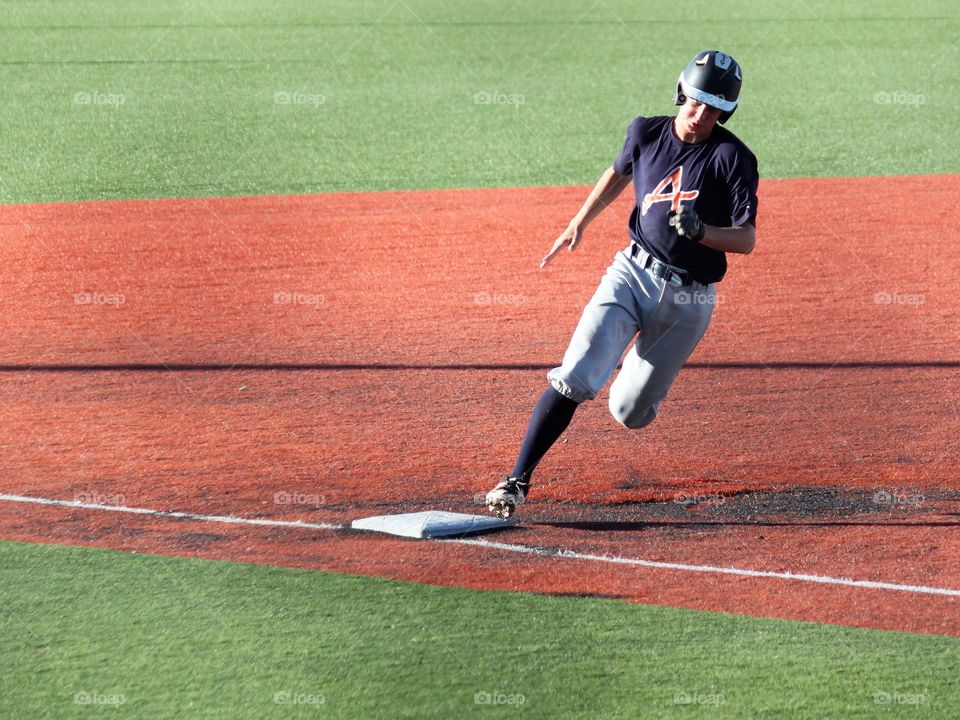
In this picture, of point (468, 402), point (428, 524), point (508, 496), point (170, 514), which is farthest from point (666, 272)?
point (170, 514)

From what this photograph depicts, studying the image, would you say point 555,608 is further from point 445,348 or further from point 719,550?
point 445,348

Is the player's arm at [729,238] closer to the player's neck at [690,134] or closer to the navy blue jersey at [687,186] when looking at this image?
the navy blue jersey at [687,186]

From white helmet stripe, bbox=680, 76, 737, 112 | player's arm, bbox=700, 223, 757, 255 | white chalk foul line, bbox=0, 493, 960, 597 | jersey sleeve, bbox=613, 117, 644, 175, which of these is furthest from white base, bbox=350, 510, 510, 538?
white helmet stripe, bbox=680, 76, 737, 112

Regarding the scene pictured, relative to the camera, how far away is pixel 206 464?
6801 mm

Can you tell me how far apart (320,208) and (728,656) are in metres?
9.80

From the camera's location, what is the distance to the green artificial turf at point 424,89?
1530 centimetres

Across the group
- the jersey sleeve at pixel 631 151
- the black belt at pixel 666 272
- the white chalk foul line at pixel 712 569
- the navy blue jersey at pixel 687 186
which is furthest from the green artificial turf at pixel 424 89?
the white chalk foul line at pixel 712 569

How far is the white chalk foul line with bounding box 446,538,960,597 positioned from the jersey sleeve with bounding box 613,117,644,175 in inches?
71.8

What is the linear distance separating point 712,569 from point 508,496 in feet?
3.21

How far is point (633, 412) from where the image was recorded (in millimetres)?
6039

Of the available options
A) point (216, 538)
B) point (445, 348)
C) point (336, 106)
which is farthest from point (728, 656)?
point (336, 106)

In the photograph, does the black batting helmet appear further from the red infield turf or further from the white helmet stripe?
the red infield turf

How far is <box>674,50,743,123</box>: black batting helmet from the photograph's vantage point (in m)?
5.40

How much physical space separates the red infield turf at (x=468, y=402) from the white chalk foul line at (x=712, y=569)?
5cm
